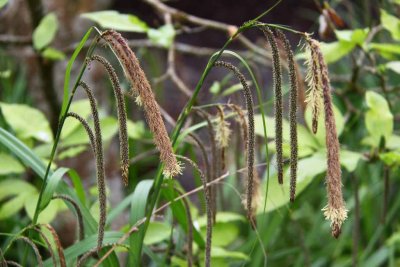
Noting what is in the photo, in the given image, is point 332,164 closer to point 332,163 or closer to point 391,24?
point 332,163

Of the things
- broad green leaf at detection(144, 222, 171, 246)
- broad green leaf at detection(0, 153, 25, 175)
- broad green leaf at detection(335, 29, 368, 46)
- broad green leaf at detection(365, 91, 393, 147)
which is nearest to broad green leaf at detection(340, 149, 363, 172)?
broad green leaf at detection(365, 91, 393, 147)

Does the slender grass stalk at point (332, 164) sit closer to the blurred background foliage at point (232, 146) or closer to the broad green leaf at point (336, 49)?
the blurred background foliage at point (232, 146)

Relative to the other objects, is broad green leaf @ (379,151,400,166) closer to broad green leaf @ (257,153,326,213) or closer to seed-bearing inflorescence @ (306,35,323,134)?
broad green leaf @ (257,153,326,213)

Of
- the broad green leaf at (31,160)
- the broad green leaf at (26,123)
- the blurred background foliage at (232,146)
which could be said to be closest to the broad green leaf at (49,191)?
the broad green leaf at (31,160)

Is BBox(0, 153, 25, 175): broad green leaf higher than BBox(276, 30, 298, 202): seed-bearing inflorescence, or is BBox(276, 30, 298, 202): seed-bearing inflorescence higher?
BBox(276, 30, 298, 202): seed-bearing inflorescence

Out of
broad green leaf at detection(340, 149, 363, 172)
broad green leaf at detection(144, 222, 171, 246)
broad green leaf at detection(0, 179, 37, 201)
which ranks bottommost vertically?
broad green leaf at detection(144, 222, 171, 246)

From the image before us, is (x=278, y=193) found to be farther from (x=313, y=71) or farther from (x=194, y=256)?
(x=313, y=71)
